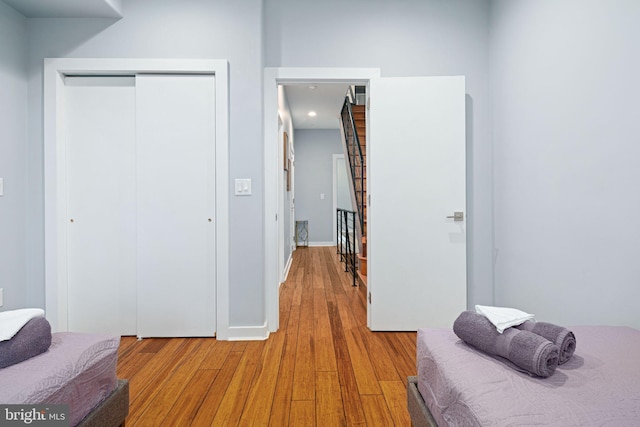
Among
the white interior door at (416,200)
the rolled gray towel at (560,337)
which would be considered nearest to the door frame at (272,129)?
the white interior door at (416,200)

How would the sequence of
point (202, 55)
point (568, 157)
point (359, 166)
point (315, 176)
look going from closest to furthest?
point (568, 157) → point (202, 55) → point (359, 166) → point (315, 176)

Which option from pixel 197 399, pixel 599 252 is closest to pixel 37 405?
pixel 197 399

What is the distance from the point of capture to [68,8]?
86.6 inches

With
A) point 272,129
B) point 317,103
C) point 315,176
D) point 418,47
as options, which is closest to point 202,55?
point 272,129

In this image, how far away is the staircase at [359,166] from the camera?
12.8 ft

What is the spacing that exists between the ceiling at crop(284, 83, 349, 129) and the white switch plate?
2239mm

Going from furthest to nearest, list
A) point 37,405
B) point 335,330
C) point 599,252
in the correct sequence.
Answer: point 335,330
point 599,252
point 37,405

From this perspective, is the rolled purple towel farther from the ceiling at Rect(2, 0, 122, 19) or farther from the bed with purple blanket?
the ceiling at Rect(2, 0, 122, 19)

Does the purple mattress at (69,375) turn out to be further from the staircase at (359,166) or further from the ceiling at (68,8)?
the staircase at (359,166)

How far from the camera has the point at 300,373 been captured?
1.82 metres

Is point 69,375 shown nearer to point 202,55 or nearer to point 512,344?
point 512,344

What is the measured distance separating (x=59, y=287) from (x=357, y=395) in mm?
2240

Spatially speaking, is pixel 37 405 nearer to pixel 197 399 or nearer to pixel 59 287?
pixel 197 399

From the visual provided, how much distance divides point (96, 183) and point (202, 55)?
1.23 metres
